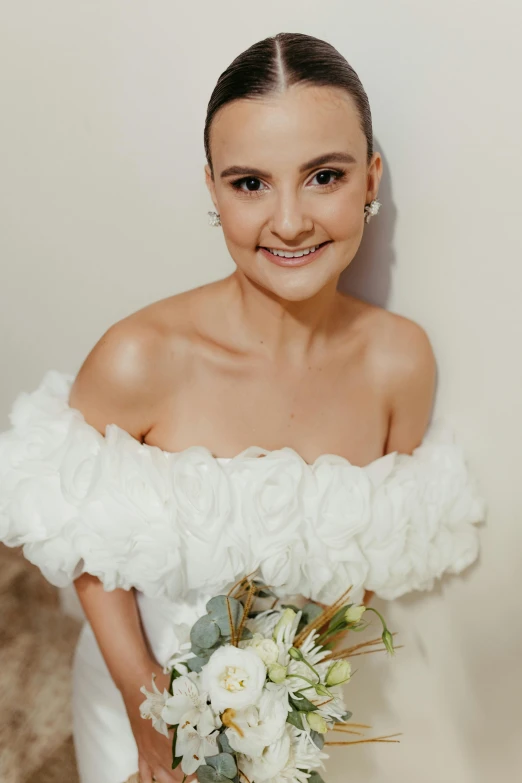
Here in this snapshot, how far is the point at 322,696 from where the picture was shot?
0.85m

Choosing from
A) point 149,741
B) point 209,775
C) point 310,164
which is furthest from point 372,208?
point 149,741

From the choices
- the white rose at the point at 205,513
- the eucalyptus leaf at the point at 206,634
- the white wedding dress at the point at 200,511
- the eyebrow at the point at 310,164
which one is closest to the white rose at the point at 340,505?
the white wedding dress at the point at 200,511

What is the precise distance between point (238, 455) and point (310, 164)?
432mm

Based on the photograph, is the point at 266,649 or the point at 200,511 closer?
the point at 266,649

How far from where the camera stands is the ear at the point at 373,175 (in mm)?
948

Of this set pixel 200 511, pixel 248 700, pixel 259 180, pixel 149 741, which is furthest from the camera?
pixel 149 741

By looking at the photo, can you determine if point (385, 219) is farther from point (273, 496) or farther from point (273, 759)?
point (273, 759)

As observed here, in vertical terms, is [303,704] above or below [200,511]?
below

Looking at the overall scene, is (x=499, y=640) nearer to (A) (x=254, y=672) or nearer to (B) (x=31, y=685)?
(A) (x=254, y=672)

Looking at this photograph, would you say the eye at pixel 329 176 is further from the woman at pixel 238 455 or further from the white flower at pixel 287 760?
the white flower at pixel 287 760

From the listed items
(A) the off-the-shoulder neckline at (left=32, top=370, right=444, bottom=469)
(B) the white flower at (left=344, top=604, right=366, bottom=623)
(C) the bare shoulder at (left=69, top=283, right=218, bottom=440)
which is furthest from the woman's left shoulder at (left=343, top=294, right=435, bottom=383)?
(B) the white flower at (left=344, top=604, right=366, bottom=623)

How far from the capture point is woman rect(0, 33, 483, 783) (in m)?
1.01

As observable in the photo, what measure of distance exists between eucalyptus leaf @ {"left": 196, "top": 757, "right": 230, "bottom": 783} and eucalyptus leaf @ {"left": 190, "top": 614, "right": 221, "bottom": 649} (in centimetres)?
13

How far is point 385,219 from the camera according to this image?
43.1 inches
